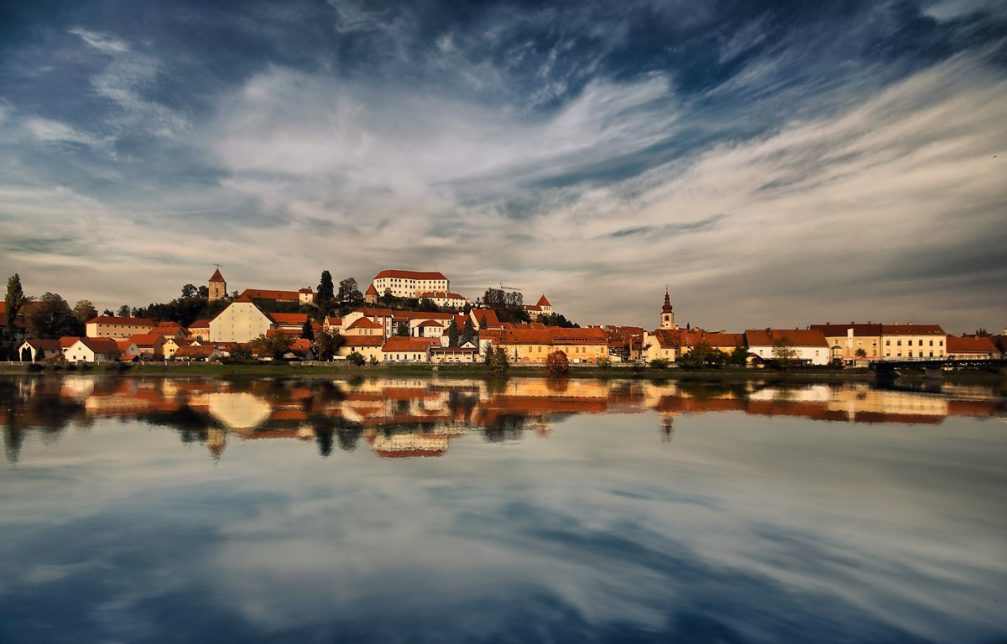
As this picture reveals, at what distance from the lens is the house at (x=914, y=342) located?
6700cm

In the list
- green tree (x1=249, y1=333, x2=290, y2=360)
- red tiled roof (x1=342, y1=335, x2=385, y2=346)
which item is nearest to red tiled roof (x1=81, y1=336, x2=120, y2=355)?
green tree (x1=249, y1=333, x2=290, y2=360)

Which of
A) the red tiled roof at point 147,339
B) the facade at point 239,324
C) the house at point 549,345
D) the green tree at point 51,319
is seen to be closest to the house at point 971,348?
the house at point 549,345

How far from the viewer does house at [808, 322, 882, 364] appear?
6844 centimetres

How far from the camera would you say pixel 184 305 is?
82.9 m

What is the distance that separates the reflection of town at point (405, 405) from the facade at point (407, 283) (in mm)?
63232

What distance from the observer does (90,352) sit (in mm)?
61062

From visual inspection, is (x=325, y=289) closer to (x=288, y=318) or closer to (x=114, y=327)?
(x=288, y=318)

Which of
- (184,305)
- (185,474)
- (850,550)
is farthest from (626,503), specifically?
(184,305)

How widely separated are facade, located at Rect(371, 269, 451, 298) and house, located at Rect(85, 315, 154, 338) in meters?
36.4

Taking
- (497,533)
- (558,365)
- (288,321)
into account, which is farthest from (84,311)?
(497,533)

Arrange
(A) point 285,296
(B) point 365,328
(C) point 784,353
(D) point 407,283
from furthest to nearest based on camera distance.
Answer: (D) point 407,283
(A) point 285,296
(B) point 365,328
(C) point 784,353

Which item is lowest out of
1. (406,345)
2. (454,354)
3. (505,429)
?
(505,429)

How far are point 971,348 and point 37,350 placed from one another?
98778 millimetres

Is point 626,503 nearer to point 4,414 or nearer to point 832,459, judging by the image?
point 832,459
